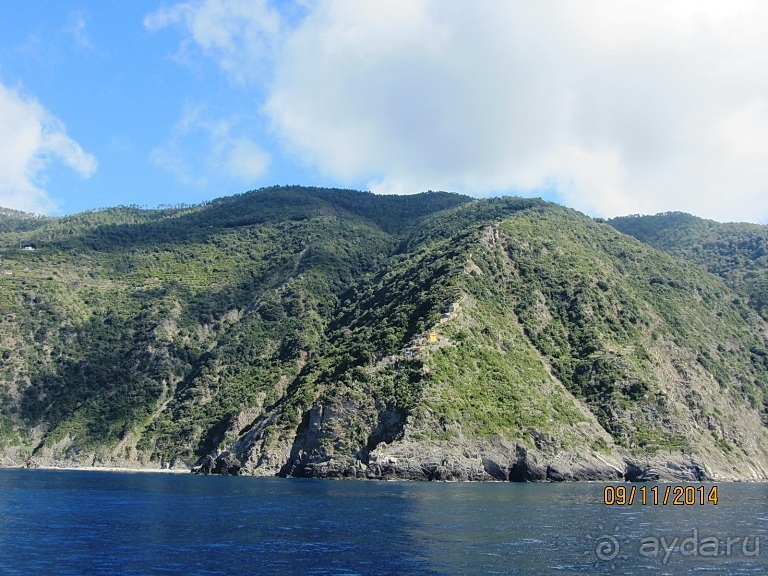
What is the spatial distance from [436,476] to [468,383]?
20862 mm

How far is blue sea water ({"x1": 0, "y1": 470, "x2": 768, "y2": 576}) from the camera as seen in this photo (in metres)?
53.5

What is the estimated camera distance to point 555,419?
144 m

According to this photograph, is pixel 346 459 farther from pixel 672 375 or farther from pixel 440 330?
pixel 672 375

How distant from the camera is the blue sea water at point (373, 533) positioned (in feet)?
176

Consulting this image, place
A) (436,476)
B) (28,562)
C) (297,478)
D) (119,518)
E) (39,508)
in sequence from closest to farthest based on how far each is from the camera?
(28,562) → (119,518) → (39,508) → (436,476) → (297,478)

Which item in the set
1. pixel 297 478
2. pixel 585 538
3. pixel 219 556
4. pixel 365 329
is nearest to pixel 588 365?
pixel 365 329
